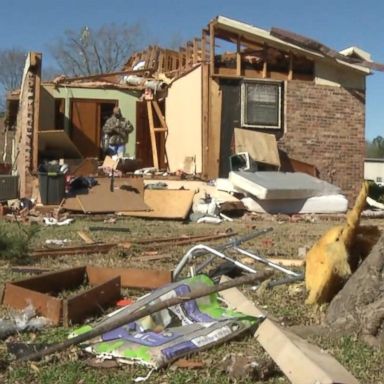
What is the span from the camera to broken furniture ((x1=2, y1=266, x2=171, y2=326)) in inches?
199

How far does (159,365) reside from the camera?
3.95 metres

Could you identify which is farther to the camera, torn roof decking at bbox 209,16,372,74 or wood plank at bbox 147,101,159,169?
wood plank at bbox 147,101,159,169

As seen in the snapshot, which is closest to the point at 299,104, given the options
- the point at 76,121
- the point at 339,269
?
the point at 76,121

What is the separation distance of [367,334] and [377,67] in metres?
14.7

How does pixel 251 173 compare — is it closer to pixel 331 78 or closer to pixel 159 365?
pixel 331 78

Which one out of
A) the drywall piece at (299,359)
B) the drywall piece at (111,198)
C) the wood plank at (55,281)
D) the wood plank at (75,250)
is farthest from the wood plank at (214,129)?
the drywall piece at (299,359)

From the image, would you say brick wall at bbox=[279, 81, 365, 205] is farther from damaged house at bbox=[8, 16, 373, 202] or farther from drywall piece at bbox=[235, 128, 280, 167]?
drywall piece at bbox=[235, 128, 280, 167]

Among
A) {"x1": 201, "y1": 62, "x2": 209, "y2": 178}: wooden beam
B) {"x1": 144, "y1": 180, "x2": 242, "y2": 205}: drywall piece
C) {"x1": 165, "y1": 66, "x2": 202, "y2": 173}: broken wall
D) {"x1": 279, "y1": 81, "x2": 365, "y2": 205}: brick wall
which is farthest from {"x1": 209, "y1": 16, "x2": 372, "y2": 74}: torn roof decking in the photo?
{"x1": 144, "y1": 180, "x2": 242, "y2": 205}: drywall piece

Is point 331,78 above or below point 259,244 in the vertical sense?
above

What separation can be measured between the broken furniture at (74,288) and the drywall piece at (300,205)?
9.72 meters

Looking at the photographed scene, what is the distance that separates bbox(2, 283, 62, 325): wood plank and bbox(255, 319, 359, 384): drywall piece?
5.19 ft

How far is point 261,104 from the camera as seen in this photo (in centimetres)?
1786

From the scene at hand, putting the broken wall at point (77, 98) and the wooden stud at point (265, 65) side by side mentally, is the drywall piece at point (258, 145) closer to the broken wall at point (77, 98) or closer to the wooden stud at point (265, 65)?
the wooden stud at point (265, 65)

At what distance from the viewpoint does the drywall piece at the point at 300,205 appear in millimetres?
15883
